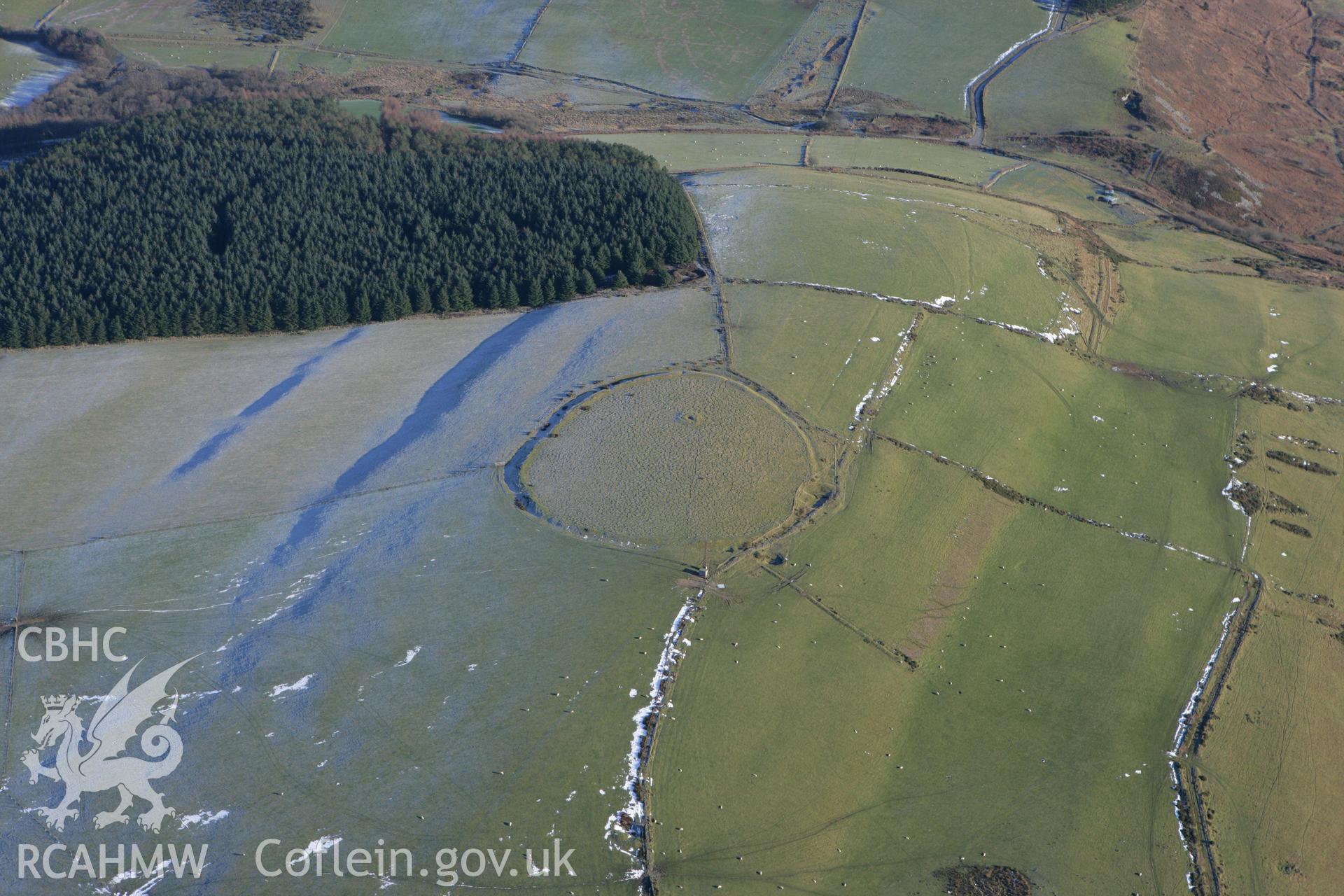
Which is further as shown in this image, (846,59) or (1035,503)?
(846,59)

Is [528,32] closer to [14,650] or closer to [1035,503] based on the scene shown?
[1035,503]

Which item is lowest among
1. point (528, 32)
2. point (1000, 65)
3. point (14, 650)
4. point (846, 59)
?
point (14, 650)

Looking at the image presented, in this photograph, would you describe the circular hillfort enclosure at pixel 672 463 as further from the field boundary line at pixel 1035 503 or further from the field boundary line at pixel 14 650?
the field boundary line at pixel 14 650

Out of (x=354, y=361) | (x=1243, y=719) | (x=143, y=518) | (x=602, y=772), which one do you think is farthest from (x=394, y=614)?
(x=1243, y=719)

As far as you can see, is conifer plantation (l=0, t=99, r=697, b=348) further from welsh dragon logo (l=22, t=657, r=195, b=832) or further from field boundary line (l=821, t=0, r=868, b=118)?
field boundary line (l=821, t=0, r=868, b=118)

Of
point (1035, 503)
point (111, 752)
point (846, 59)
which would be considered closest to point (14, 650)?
point (111, 752)

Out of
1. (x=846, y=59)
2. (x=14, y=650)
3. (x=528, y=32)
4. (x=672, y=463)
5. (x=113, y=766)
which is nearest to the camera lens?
(x=113, y=766)

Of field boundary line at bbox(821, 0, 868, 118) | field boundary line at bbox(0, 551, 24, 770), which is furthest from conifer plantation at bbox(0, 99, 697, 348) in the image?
field boundary line at bbox(821, 0, 868, 118)

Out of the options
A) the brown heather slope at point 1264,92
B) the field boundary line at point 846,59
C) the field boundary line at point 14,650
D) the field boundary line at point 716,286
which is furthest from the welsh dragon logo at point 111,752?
the brown heather slope at point 1264,92

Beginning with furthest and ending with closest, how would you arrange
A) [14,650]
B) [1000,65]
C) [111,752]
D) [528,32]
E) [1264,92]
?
[528,32], [1000,65], [1264,92], [14,650], [111,752]
